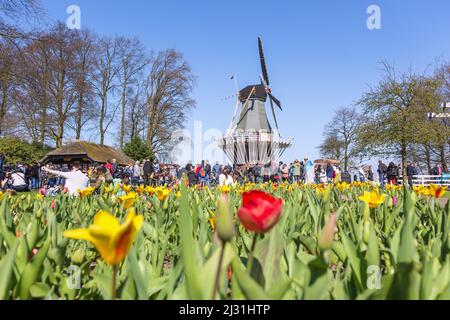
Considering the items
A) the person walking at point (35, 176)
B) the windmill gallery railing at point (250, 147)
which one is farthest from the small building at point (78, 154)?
the person walking at point (35, 176)

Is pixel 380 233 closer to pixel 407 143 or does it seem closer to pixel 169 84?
pixel 407 143

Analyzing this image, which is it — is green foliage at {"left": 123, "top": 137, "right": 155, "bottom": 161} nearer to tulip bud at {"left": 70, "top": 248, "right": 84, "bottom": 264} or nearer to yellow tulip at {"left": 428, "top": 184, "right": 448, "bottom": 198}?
yellow tulip at {"left": 428, "top": 184, "right": 448, "bottom": 198}

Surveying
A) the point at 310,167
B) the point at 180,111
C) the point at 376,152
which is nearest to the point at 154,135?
the point at 180,111

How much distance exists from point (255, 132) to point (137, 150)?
10289mm

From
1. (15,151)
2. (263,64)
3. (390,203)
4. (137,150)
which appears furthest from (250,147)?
(390,203)

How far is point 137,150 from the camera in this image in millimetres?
33312

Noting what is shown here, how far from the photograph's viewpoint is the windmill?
3372 cm

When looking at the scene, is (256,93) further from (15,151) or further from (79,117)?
(15,151)

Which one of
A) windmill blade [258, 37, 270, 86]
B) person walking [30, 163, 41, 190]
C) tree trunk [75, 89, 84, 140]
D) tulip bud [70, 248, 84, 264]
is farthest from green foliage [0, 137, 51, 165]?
tulip bud [70, 248, 84, 264]

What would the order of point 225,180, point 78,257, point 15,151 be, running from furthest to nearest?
point 15,151 < point 225,180 < point 78,257

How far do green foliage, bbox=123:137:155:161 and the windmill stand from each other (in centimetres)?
633

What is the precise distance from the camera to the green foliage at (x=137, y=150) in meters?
33.1

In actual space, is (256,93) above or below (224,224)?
above
